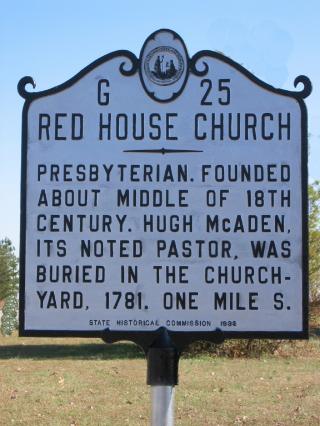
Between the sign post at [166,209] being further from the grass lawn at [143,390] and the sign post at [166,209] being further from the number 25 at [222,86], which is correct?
the grass lawn at [143,390]

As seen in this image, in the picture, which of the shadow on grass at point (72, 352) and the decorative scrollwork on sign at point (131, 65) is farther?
the shadow on grass at point (72, 352)

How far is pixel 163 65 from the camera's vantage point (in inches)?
168

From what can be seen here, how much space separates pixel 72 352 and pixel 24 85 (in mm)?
16528

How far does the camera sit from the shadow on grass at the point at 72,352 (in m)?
18.7

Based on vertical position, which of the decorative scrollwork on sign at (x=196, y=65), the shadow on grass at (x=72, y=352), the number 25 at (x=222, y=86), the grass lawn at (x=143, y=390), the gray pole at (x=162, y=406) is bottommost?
the shadow on grass at (x=72, y=352)

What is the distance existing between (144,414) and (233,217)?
627cm

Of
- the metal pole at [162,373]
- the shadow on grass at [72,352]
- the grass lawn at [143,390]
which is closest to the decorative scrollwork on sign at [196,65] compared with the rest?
the metal pole at [162,373]

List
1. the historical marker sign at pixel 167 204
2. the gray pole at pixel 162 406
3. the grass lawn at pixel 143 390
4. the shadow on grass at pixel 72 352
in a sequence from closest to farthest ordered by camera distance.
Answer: the gray pole at pixel 162 406, the historical marker sign at pixel 167 204, the grass lawn at pixel 143 390, the shadow on grass at pixel 72 352

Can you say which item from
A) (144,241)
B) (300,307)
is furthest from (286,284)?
(144,241)

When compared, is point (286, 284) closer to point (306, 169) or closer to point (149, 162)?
point (306, 169)

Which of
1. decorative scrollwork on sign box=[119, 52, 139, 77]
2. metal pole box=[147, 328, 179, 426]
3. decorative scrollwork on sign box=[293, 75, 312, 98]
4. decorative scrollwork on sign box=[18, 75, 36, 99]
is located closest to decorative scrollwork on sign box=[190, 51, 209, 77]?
decorative scrollwork on sign box=[119, 52, 139, 77]

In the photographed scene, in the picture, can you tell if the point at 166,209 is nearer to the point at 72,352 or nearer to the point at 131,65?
the point at 131,65

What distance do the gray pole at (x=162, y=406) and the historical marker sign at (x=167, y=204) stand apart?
0.34 metres

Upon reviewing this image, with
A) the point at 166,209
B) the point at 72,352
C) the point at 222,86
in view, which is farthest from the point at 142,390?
the point at 72,352
